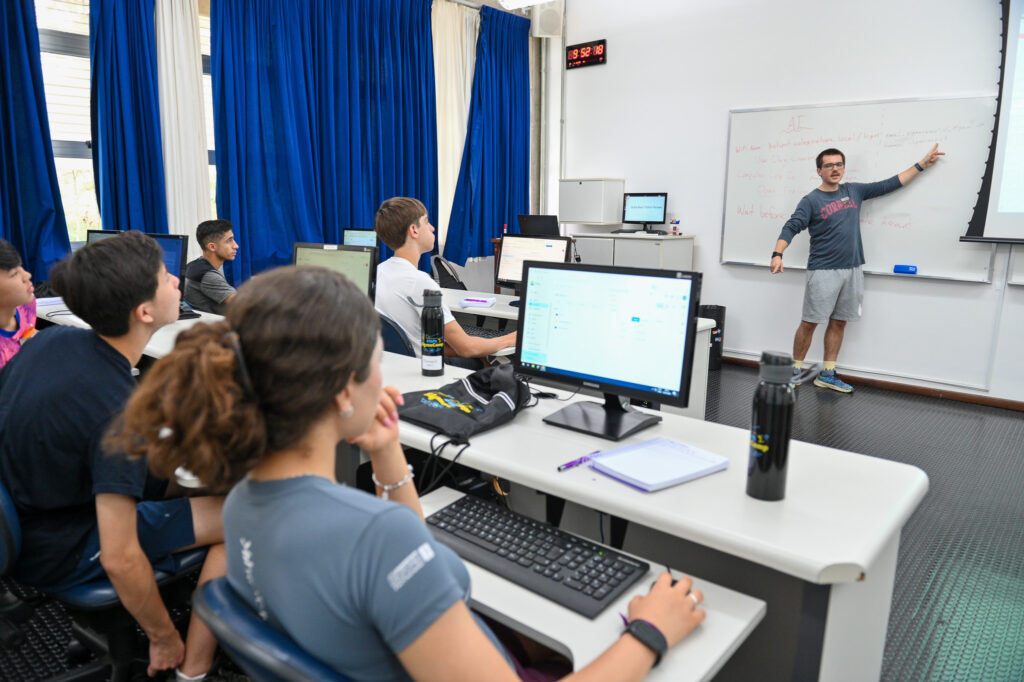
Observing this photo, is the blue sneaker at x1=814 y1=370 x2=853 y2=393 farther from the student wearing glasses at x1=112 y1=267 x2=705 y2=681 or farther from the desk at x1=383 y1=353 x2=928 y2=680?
the student wearing glasses at x1=112 y1=267 x2=705 y2=681

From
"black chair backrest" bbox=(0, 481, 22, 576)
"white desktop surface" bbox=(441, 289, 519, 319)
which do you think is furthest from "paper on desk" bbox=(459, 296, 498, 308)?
"black chair backrest" bbox=(0, 481, 22, 576)

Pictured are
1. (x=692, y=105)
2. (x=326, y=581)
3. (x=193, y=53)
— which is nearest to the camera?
(x=326, y=581)

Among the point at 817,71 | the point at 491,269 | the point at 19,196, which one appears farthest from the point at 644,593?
the point at 491,269

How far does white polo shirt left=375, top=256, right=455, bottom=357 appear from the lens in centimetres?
277

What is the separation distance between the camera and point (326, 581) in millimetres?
760

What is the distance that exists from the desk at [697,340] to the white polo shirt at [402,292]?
14 centimetres

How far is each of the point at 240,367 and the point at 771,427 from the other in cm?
87

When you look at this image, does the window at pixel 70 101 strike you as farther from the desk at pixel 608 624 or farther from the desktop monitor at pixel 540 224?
the desk at pixel 608 624

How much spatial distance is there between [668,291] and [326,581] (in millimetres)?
1038

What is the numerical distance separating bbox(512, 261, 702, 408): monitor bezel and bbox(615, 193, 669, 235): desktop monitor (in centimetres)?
418

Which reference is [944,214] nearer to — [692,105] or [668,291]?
[692,105]

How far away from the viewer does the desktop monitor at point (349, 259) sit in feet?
8.82

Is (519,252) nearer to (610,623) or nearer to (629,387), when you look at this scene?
(629,387)

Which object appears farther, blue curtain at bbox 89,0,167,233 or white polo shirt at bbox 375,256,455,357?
blue curtain at bbox 89,0,167,233
